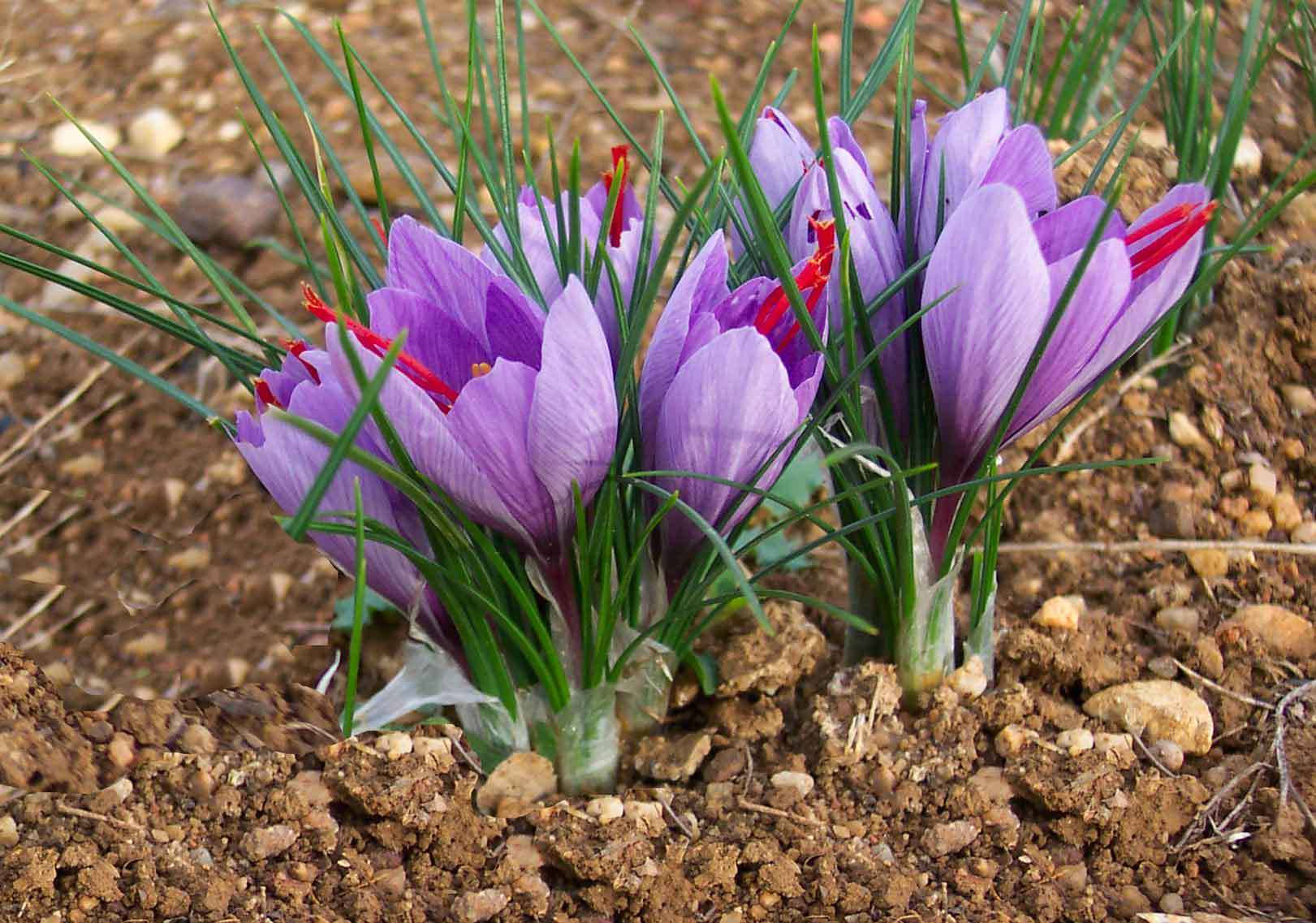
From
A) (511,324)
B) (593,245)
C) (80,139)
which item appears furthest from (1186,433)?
(80,139)

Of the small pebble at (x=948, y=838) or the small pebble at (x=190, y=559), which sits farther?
the small pebble at (x=190, y=559)

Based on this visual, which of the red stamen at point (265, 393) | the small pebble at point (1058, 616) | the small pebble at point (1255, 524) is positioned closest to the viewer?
the red stamen at point (265, 393)

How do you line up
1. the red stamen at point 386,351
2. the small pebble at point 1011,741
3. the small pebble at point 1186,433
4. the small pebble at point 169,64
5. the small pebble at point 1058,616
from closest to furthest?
the red stamen at point 386,351 < the small pebble at point 1011,741 < the small pebble at point 1058,616 < the small pebble at point 1186,433 < the small pebble at point 169,64

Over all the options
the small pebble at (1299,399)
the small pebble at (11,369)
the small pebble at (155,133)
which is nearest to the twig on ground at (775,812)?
the small pebble at (1299,399)

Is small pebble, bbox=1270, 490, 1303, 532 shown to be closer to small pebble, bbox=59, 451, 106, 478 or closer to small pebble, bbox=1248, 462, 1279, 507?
small pebble, bbox=1248, 462, 1279, 507

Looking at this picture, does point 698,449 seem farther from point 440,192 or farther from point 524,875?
point 440,192

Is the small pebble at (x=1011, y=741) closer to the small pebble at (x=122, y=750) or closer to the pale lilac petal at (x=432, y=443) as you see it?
the pale lilac petal at (x=432, y=443)

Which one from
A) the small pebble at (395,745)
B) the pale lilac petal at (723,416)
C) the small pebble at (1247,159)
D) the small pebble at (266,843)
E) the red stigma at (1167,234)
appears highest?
the red stigma at (1167,234)

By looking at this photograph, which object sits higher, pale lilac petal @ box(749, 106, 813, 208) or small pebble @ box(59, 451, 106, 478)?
pale lilac petal @ box(749, 106, 813, 208)

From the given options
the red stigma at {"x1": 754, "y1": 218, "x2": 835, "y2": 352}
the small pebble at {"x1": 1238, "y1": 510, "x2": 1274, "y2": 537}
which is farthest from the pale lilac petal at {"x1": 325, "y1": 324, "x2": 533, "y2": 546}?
the small pebble at {"x1": 1238, "y1": 510, "x2": 1274, "y2": 537}

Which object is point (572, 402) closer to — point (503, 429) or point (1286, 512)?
point (503, 429)
